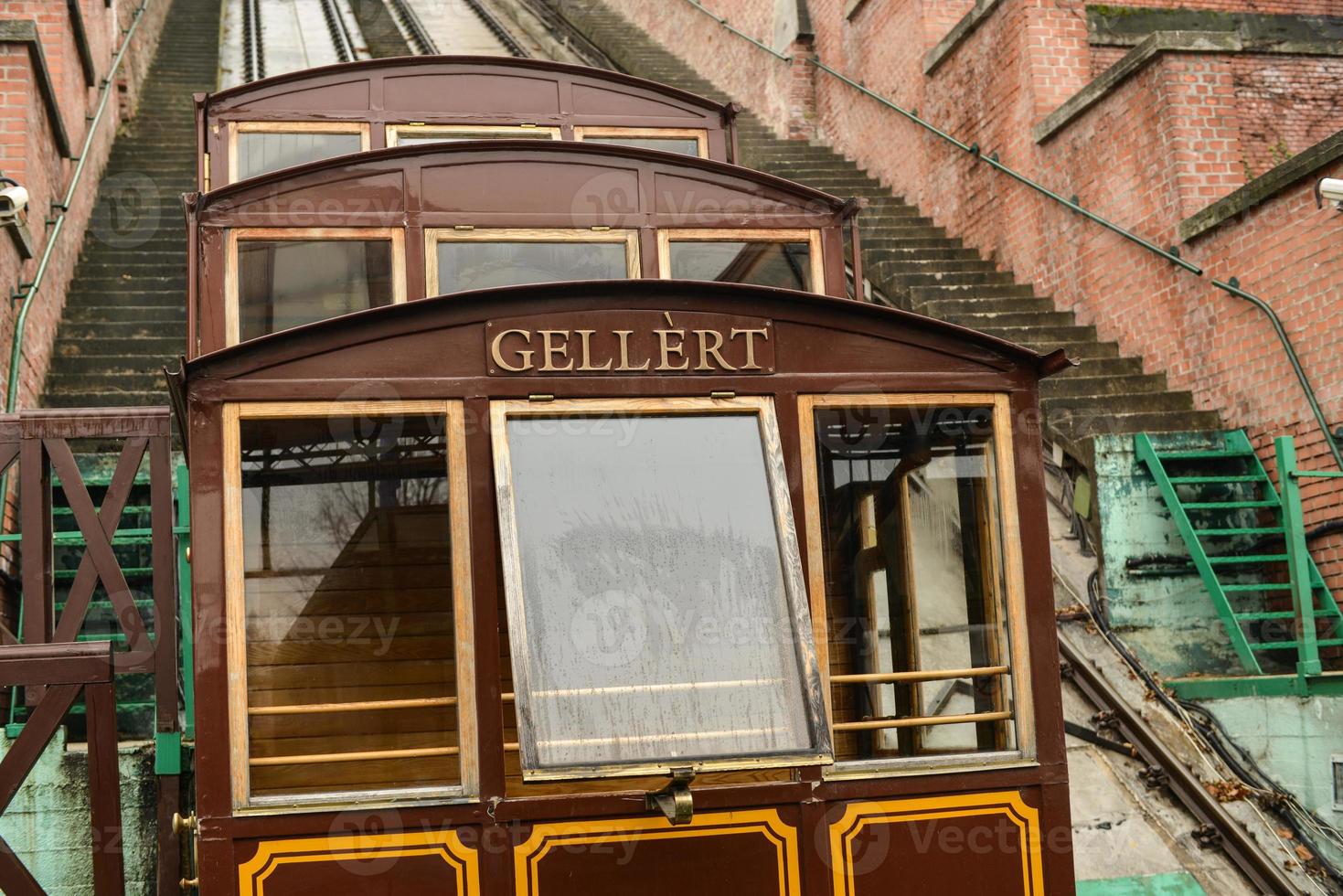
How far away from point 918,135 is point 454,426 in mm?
10559

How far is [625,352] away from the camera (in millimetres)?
5582

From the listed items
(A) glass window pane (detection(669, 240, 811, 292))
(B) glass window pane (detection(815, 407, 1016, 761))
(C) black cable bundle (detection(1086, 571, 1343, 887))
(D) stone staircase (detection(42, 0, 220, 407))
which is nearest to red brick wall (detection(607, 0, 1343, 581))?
(C) black cable bundle (detection(1086, 571, 1343, 887))

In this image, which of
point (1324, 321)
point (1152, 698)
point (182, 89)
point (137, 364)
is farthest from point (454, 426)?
point (182, 89)

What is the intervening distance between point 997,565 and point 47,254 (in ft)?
23.4

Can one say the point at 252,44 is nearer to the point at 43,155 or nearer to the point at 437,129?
the point at 43,155

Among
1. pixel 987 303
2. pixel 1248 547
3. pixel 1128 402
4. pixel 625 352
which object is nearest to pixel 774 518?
pixel 625 352

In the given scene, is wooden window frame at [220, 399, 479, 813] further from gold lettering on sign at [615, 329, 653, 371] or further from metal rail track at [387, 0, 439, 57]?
metal rail track at [387, 0, 439, 57]

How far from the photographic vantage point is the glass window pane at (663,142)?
29.6 ft

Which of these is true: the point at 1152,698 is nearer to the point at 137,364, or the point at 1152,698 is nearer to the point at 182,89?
the point at 137,364

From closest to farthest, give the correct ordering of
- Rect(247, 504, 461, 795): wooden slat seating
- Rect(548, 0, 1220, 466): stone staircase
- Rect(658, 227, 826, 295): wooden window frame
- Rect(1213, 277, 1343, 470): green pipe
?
Rect(247, 504, 461, 795): wooden slat seating
Rect(658, 227, 826, 295): wooden window frame
Rect(1213, 277, 1343, 470): green pipe
Rect(548, 0, 1220, 466): stone staircase

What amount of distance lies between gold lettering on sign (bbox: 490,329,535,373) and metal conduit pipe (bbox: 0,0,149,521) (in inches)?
113

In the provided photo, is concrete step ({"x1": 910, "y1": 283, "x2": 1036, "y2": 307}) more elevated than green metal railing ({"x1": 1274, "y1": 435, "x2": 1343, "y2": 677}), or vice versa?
concrete step ({"x1": 910, "y1": 283, "x2": 1036, "y2": 307})

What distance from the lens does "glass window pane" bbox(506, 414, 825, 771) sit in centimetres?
480
